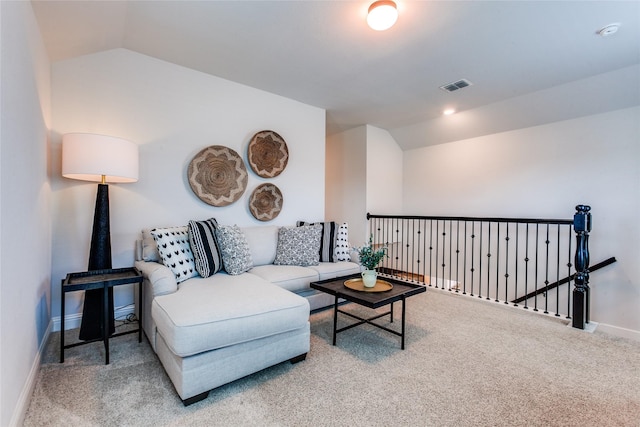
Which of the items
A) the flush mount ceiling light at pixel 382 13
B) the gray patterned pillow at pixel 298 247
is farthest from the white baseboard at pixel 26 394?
the flush mount ceiling light at pixel 382 13

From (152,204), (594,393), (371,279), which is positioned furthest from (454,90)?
(152,204)

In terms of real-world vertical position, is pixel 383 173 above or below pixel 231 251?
above

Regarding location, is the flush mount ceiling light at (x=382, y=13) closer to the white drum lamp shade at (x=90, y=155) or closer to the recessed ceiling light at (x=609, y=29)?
the recessed ceiling light at (x=609, y=29)

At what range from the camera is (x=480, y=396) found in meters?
1.64

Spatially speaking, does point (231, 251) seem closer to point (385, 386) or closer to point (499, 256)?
point (385, 386)

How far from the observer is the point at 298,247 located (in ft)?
10.0

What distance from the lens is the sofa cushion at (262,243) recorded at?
9.79ft

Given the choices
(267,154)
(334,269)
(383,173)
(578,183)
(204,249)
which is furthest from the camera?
(383,173)

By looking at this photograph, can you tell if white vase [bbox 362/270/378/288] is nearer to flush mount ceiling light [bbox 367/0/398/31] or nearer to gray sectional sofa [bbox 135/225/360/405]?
gray sectional sofa [bbox 135/225/360/405]

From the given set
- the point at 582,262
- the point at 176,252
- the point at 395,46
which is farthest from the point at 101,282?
the point at 582,262

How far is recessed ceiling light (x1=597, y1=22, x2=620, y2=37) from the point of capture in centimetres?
219

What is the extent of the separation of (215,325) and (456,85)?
11.2 feet

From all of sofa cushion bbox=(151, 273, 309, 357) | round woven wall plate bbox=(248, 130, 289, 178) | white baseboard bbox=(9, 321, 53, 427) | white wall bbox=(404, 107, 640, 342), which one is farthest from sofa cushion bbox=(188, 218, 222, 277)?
white wall bbox=(404, 107, 640, 342)

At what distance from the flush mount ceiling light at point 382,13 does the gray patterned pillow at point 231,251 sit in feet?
6.50
